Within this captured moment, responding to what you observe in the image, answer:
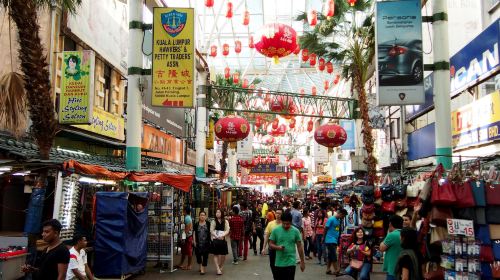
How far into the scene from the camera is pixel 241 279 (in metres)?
12.4

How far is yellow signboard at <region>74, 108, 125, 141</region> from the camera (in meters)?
16.3

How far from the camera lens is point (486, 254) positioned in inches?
254

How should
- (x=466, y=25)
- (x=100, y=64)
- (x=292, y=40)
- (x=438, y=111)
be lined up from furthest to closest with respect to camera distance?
(x=466, y=25)
(x=100, y=64)
(x=292, y=40)
(x=438, y=111)

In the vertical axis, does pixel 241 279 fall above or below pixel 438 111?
below

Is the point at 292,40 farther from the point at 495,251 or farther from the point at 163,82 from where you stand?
the point at 495,251

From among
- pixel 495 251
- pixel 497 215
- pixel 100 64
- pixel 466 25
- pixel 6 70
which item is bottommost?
pixel 495 251

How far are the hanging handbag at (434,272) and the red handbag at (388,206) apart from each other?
3536 millimetres

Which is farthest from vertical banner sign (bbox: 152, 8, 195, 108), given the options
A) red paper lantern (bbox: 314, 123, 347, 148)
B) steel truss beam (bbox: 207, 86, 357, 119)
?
steel truss beam (bbox: 207, 86, 357, 119)

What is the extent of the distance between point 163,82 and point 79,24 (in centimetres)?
460

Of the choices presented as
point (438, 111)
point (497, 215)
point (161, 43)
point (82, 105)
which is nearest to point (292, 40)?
point (161, 43)

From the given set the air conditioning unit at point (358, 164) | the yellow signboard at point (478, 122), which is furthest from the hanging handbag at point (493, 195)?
the air conditioning unit at point (358, 164)

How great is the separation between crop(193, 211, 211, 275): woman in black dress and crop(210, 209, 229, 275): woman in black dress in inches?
7.8

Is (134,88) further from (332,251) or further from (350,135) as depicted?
(350,135)

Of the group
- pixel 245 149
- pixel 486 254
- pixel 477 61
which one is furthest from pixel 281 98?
pixel 486 254
